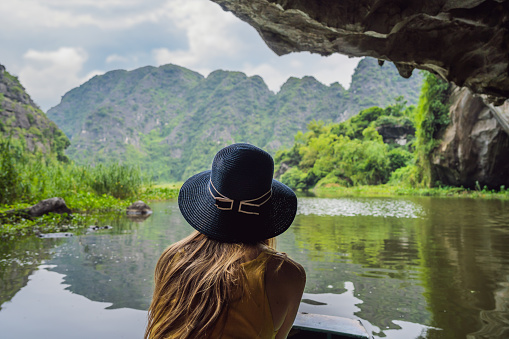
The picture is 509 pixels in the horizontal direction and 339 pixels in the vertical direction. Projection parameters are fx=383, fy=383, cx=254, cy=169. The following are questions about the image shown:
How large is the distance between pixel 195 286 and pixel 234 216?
23 centimetres

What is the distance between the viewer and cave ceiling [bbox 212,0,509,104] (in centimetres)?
455

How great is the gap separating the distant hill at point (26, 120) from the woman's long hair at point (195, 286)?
1380 inches

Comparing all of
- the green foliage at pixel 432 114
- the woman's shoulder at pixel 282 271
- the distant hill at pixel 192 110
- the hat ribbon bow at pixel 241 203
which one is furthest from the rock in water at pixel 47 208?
the distant hill at pixel 192 110

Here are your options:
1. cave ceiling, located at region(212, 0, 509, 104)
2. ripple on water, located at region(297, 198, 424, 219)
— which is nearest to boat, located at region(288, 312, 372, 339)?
cave ceiling, located at region(212, 0, 509, 104)

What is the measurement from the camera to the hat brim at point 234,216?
1.14m

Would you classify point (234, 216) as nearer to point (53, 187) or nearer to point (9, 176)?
point (9, 176)

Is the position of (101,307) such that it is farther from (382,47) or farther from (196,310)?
(382,47)

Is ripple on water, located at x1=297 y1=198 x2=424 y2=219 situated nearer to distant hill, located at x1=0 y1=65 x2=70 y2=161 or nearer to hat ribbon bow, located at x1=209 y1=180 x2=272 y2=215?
hat ribbon bow, located at x1=209 y1=180 x2=272 y2=215

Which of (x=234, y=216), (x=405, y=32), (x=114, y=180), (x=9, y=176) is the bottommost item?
(x=114, y=180)

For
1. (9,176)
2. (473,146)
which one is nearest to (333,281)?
(9,176)

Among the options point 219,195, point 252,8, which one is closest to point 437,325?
point 219,195

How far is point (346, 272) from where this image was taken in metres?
4.91

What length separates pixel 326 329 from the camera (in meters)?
2.13

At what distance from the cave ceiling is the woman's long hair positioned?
380cm
